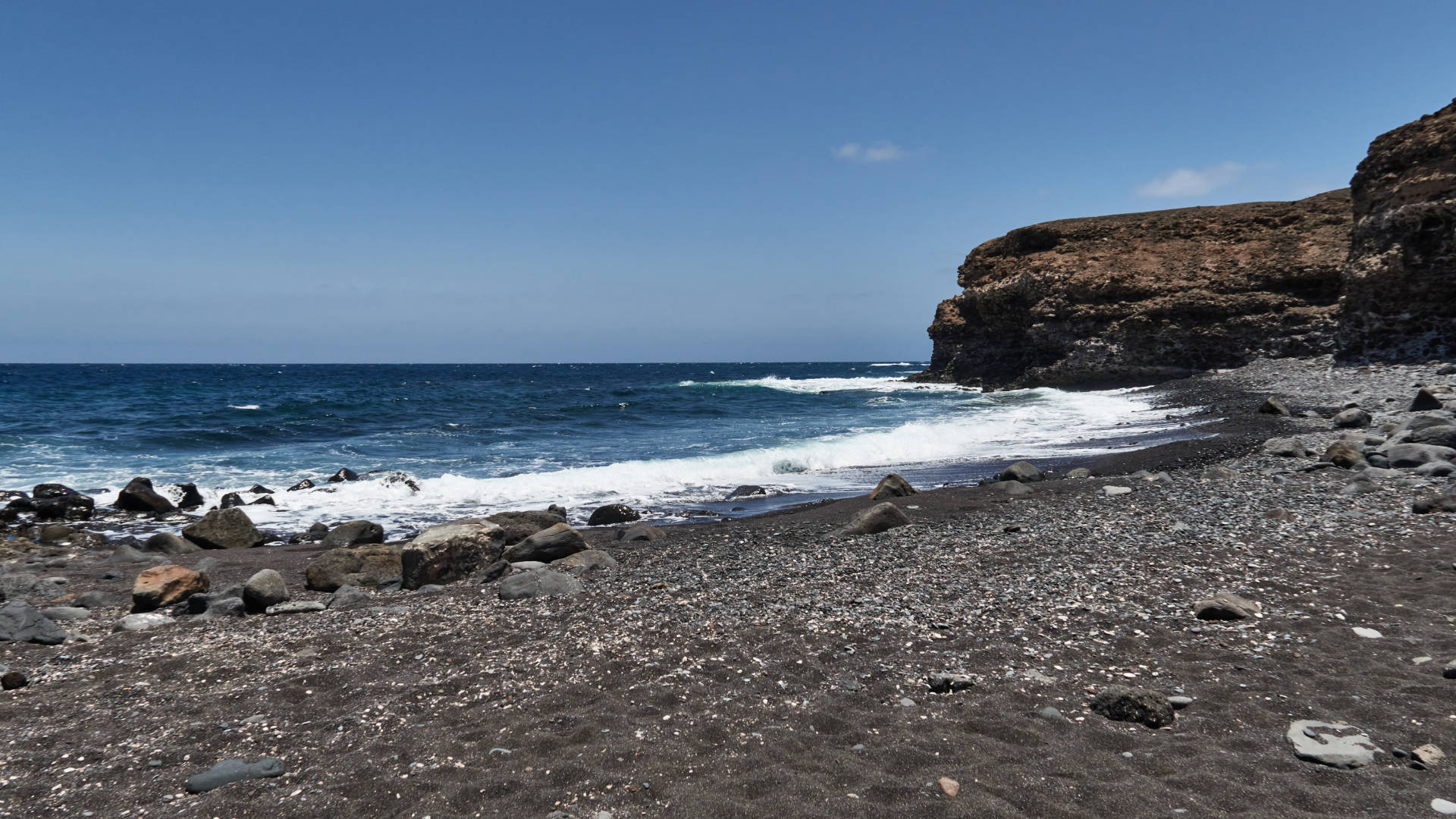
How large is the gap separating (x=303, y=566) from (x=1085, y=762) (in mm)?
8861

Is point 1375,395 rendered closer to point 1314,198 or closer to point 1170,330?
point 1170,330

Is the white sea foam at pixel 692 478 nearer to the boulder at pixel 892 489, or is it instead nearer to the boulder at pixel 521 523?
the boulder at pixel 892 489

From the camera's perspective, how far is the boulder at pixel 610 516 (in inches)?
464

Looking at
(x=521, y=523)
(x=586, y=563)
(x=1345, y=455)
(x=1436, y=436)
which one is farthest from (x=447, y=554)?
(x=1436, y=436)

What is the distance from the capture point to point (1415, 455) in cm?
940

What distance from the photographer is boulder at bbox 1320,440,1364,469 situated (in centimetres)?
981

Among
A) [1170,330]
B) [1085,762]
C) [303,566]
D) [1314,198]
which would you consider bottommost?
[303,566]

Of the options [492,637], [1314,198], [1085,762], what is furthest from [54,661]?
[1314,198]

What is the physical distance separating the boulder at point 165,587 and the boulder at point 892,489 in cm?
896

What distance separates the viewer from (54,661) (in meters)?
5.39

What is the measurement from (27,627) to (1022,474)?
12640mm

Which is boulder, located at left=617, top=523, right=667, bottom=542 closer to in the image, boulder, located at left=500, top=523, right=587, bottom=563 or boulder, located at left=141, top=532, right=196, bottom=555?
boulder, located at left=500, top=523, right=587, bottom=563

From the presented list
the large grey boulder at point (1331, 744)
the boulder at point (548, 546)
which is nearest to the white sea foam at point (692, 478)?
the boulder at point (548, 546)

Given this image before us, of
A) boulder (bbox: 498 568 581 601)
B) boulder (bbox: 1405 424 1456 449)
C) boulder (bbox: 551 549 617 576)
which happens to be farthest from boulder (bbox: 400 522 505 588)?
boulder (bbox: 1405 424 1456 449)
